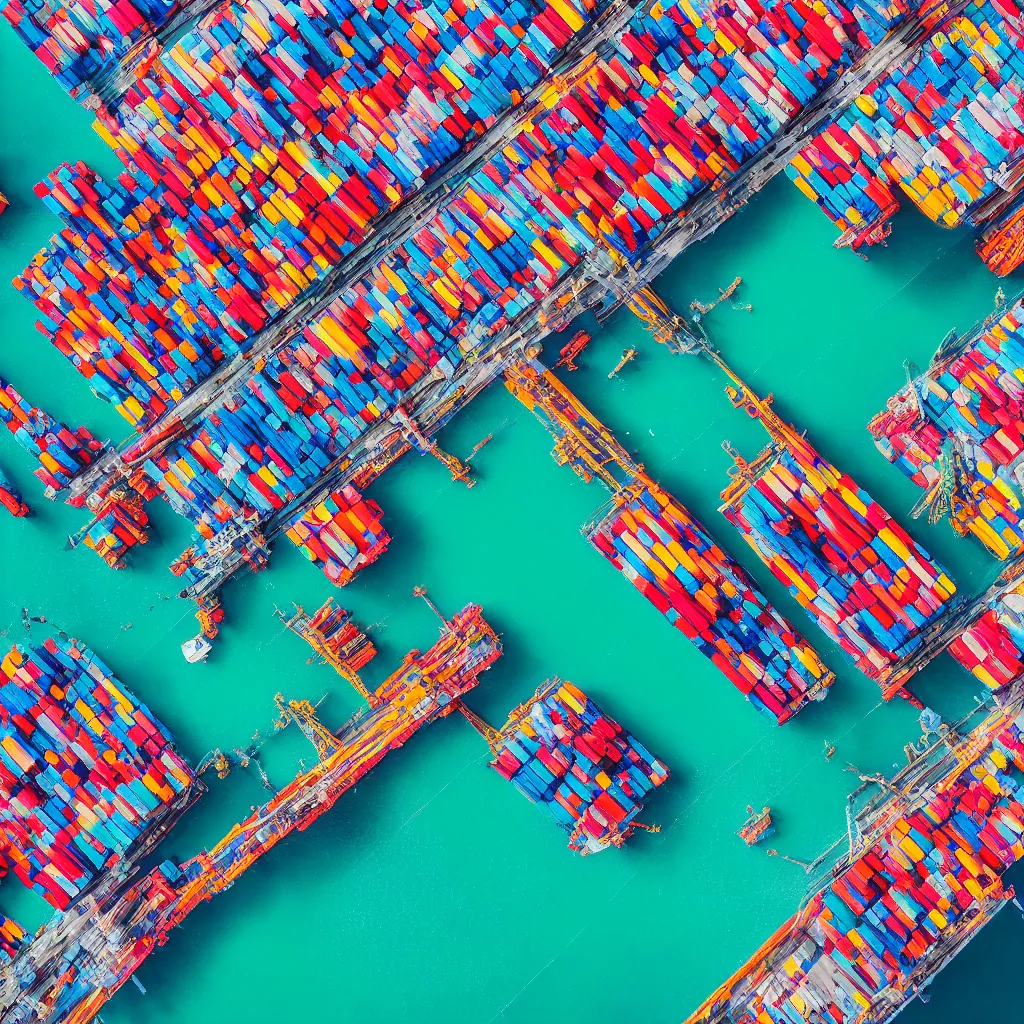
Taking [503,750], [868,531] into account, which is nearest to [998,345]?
[868,531]

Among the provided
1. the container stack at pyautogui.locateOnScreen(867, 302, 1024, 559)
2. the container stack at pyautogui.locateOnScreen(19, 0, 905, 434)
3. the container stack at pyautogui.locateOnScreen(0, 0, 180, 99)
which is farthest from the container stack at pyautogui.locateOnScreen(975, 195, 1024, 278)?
the container stack at pyautogui.locateOnScreen(0, 0, 180, 99)

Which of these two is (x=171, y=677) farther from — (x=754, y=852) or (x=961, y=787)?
(x=961, y=787)

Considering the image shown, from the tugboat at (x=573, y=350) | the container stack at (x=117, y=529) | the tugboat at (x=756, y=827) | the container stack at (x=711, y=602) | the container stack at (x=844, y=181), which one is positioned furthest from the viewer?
the container stack at (x=117, y=529)

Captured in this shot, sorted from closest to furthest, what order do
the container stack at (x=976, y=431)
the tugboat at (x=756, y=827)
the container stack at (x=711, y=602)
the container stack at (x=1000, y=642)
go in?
1. the container stack at (x=976, y=431)
2. the container stack at (x=1000, y=642)
3. the container stack at (x=711, y=602)
4. the tugboat at (x=756, y=827)

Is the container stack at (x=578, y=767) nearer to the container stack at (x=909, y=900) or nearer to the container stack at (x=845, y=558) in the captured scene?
the container stack at (x=909, y=900)

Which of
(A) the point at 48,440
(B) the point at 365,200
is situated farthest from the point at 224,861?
(B) the point at 365,200

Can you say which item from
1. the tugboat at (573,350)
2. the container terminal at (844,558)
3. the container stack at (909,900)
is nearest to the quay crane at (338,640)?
the tugboat at (573,350)

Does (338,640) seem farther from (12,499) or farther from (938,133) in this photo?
(938,133)
